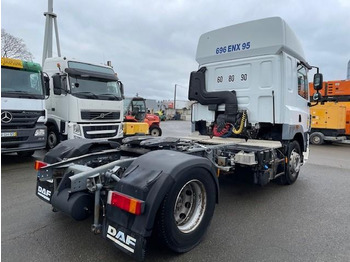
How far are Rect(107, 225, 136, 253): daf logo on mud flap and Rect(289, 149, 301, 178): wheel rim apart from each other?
4.09 m

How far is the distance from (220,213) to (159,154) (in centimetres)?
171

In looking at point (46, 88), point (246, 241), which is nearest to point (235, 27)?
point (246, 241)

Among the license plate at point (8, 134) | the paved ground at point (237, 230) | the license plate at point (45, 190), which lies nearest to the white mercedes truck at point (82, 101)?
the license plate at point (8, 134)

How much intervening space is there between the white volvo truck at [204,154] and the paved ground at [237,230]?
35 cm

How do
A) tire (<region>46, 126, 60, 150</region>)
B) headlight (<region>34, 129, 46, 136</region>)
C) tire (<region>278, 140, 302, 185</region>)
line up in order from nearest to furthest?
tire (<region>278, 140, 302, 185</region>) → headlight (<region>34, 129, 46, 136</region>) → tire (<region>46, 126, 60, 150</region>)

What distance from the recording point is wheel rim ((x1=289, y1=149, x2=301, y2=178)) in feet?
17.3

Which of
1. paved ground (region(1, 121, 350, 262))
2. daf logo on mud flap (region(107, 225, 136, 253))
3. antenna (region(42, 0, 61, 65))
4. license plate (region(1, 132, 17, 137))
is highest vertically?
antenna (region(42, 0, 61, 65))

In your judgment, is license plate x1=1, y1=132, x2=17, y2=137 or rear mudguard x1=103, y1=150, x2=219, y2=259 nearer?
rear mudguard x1=103, y1=150, x2=219, y2=259

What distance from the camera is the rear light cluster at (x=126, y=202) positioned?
2230 millimetres

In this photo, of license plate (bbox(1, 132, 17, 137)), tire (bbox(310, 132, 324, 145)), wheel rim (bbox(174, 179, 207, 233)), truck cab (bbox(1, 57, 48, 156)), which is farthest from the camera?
tire (bbox(310, 132, 324, 145))

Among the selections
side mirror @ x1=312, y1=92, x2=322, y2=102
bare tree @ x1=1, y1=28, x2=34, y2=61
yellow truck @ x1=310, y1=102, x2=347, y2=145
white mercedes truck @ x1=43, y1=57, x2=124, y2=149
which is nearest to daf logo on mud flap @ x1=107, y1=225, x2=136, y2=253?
side mirror @ x1=312, y1=92, x2=322, y2=102

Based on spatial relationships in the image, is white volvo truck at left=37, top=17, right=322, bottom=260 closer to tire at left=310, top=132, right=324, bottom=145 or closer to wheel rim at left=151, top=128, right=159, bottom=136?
tire at left=310, top=132, right=324, bottom=145

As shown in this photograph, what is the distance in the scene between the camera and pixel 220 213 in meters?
3.84

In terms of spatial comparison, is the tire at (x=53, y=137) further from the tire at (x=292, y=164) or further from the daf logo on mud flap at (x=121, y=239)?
the tire at (x=292, y=164)
